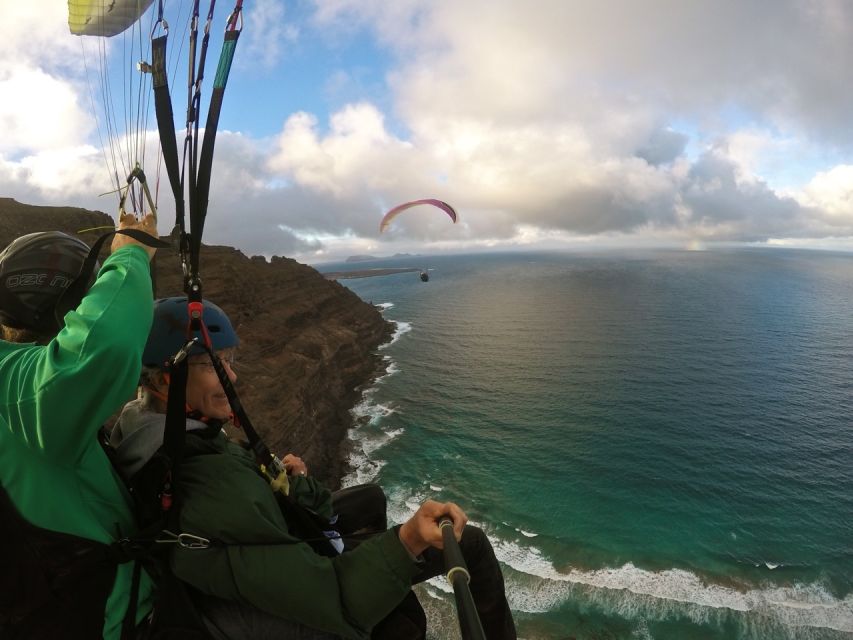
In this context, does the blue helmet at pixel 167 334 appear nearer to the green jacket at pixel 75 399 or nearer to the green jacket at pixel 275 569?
the green jacket at pixel 75 399

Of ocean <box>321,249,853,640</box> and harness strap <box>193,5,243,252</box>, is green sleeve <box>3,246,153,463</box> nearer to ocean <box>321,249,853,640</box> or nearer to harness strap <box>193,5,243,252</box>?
harness strap <box>193,5,243,252</box>

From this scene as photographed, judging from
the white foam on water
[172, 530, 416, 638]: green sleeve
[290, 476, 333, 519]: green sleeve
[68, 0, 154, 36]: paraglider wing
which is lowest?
the white foam on water

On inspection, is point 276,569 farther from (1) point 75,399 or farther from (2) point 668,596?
(2) point 668,596

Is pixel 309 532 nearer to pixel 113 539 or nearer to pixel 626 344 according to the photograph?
pixel 113 539

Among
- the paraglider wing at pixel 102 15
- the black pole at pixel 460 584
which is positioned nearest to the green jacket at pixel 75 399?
the black pole at pixel 460 584

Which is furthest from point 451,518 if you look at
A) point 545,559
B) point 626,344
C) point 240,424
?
point 626,344

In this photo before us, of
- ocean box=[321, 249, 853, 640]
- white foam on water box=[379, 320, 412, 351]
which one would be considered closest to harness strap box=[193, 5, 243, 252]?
ocean box=[321, 249, 853, 640]
